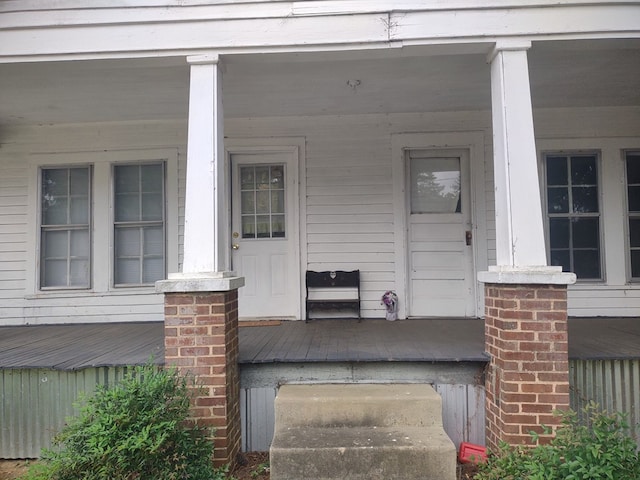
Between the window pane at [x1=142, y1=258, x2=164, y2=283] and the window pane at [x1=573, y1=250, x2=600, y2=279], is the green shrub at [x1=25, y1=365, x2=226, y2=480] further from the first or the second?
the window pane at [x1=573, y1=250, x2=600, y2=279]

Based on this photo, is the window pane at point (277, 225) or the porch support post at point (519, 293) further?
the window pane at point (277, 225)

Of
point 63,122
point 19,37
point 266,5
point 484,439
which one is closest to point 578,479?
point 484,439

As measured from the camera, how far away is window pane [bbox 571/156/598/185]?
525cm

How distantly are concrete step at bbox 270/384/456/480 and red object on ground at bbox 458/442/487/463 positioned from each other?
478 mm

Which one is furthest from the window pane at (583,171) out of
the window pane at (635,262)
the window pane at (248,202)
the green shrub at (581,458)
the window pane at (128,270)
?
the window pane at (128,270)

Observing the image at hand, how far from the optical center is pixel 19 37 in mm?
3295

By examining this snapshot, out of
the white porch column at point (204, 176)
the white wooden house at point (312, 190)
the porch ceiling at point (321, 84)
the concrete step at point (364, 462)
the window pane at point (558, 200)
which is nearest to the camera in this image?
the concrete step at point (364, 462)

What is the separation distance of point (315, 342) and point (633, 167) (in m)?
4.41

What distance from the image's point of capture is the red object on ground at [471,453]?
122 inches

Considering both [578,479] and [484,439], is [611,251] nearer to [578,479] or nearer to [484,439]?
[484,439]

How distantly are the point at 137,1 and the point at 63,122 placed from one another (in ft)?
9.45

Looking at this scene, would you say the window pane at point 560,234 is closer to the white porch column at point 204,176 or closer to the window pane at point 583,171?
the window pane at point 583,171

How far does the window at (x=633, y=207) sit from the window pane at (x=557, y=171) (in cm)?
70

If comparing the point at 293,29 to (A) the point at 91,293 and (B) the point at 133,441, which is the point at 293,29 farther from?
(A) the point at 91,293
